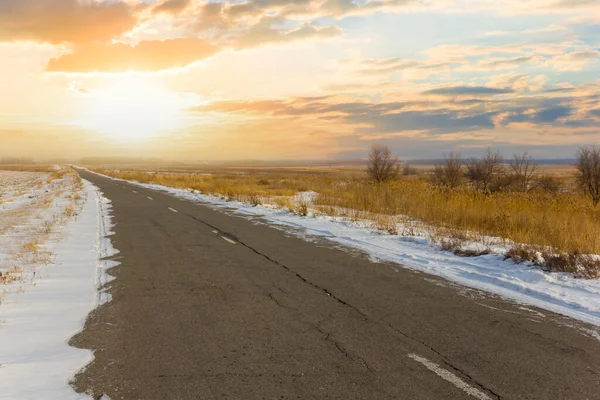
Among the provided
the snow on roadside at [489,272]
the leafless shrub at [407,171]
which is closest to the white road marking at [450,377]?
the snow on roadside at [489,272]

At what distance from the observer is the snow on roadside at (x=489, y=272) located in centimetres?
602

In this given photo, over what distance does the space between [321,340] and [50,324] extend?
3461 millimetres

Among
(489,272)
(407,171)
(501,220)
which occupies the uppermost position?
(407,171)

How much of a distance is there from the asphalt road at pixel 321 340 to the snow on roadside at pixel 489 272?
1.58ft

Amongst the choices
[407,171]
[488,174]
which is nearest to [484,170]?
[488,174]

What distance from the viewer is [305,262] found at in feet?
28.6

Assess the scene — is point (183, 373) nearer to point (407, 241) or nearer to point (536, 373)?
point (536, 373)

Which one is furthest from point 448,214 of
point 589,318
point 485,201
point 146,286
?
point 146,286

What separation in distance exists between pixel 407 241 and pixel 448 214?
171 inches

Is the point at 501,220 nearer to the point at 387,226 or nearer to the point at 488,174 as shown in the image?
the point at 387,226

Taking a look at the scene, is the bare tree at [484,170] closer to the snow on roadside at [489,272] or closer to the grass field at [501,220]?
the grass field at [501,220]

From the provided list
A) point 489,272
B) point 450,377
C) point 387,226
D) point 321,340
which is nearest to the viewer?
point 450,377

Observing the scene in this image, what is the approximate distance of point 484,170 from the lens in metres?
28.4

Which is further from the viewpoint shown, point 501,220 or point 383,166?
point 383,166
